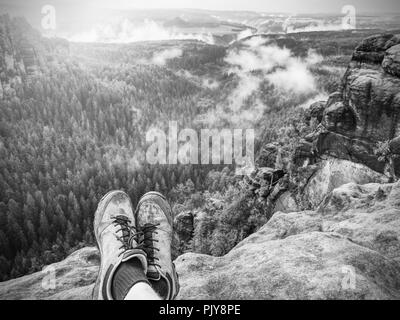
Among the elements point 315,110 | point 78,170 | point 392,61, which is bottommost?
point 78,170

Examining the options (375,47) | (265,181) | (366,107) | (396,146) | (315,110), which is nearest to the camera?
(396,146)

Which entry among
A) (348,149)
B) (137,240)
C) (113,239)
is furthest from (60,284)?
(348,149)

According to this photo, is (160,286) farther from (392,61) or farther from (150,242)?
(392,61)

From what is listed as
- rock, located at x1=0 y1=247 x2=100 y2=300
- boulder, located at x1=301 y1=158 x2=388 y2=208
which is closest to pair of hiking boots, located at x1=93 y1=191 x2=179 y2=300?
rock, located at x1=0 y1=247 x2=100 y2=300

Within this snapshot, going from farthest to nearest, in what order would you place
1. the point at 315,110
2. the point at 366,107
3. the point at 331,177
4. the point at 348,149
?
1. the point at 315,110
2. the point at 331,177
3. the point at 348,149
4. the point at 366,107

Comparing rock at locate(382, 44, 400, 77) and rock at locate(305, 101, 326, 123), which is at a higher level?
rock at locate(382, 44, 400, 77)

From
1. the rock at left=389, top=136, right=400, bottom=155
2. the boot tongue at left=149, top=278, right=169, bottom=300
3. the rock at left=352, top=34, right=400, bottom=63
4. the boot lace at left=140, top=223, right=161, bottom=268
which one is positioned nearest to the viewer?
the boot tongue at left=149, top=278, right=169, bottom=300

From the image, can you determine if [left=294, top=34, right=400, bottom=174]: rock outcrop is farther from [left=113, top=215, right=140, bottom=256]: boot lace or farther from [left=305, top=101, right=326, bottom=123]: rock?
[left=113, top=215, right=140, bottom=256]: boot lace

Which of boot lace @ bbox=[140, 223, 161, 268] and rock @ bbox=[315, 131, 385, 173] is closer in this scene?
boot lace @ bbox=[140, 223, 161, 268]

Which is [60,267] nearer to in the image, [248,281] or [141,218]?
[141,218]
